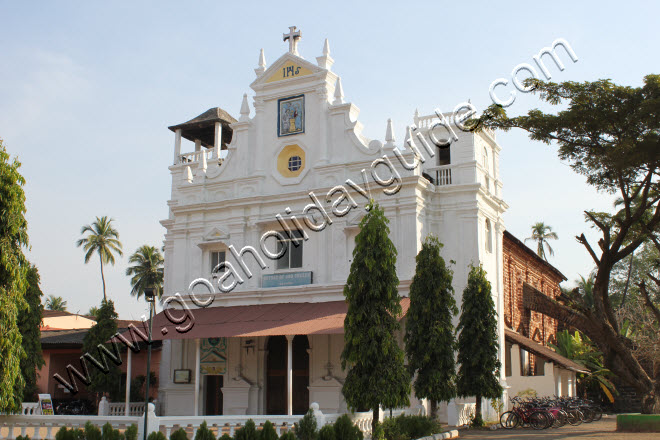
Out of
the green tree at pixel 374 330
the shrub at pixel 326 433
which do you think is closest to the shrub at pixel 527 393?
the green tree at pixel 374 330

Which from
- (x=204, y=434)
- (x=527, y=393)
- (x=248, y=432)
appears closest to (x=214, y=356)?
(x=204, y=434)

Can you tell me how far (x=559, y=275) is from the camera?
40500mm

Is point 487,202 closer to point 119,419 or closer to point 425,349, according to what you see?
point 425,349

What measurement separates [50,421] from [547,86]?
16085mm

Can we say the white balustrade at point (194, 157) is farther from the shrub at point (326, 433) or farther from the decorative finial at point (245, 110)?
the shrub at point (326, 433)

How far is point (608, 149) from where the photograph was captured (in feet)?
66.2

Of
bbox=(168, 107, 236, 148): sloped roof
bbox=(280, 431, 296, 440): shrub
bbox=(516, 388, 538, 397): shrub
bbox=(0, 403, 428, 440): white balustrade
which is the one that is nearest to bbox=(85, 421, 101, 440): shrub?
bbox=(0, 403, 428, 440): white balustrade

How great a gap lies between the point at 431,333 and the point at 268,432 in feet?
21.5

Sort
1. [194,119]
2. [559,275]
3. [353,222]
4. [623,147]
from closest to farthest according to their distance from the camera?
[623,147] < [353,222] < [194,119] < [559,275]

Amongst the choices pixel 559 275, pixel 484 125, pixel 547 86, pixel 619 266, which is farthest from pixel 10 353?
pixel 619 266

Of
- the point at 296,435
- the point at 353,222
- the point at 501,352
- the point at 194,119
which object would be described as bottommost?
the point at 296,435

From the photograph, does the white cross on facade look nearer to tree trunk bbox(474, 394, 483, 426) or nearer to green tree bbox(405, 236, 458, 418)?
green tree bbox(405, 236, 458, 418)

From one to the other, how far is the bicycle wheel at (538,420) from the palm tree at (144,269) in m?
43.6

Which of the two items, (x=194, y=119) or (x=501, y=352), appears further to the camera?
(x=194, y=119)
